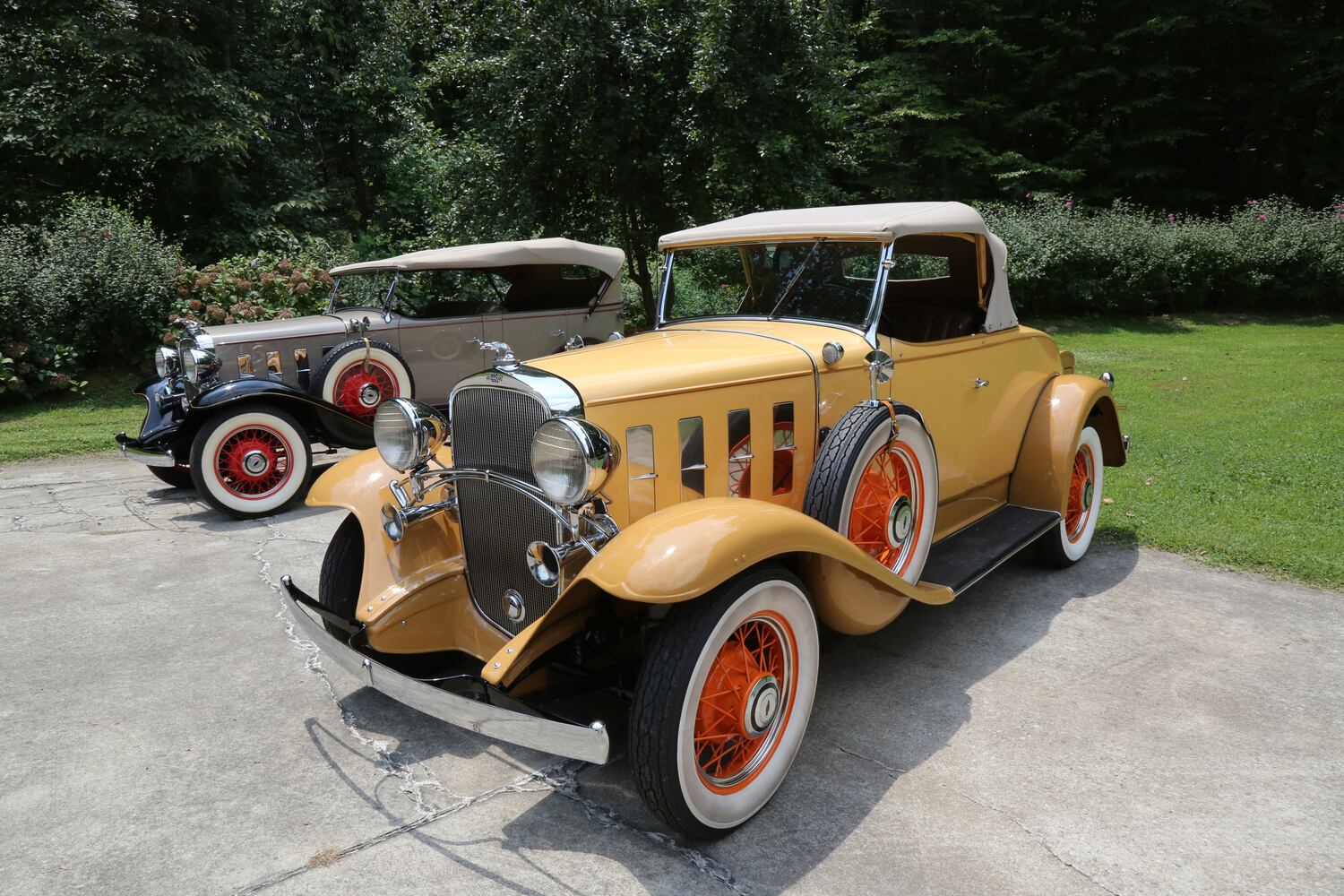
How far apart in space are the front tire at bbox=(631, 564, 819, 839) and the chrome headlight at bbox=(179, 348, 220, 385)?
562 cm

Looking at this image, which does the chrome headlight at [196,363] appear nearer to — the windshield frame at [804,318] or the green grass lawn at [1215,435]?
the green grass lawn at [1215,435]

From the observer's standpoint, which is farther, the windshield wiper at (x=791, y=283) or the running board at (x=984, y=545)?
the windshield wiper at (x=791, y=283)

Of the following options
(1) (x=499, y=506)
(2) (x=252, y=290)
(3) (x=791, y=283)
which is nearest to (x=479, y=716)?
(1) (x=499, y=506)

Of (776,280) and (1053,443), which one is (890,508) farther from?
(1053,443)

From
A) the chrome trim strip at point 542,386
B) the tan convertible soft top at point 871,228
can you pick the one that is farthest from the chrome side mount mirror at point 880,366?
the chrome trim strip at point 542,386

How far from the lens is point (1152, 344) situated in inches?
528

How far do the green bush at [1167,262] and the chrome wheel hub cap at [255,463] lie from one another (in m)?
12.7

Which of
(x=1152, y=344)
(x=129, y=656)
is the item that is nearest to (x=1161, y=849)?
(x=129, y=656)

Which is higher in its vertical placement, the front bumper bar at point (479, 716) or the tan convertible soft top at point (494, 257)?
the tan convertible soft top at point (494, 257)

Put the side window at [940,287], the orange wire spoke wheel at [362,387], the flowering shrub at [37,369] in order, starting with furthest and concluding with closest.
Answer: the flowering shrub at [37,369]
the orange wire spoke wheel at [362,387]
the side window at [940,287]

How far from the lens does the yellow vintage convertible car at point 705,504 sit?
2.67m

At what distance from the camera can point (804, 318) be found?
4.12 m

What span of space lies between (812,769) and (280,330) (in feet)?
20.7

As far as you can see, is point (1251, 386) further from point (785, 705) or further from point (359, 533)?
point (359, 533)
